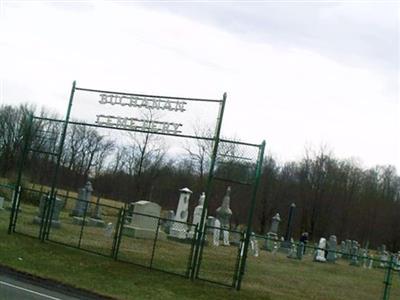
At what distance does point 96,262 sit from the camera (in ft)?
54.1

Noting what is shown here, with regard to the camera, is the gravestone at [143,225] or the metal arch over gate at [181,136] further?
the gravestone at [143,225]

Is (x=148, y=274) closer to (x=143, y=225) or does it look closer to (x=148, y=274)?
(x=148, y=274)

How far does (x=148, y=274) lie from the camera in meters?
15.6

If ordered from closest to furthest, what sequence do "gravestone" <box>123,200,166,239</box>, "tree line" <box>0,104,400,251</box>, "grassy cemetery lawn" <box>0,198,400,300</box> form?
"grassy cemetery lawn" <box>0,198,400,300</box> → "gravestone" <box>123,200,166,239</box> → "tree line" <box>0,104,400,251</box>

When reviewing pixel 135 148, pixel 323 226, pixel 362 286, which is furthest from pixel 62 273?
pixel 323 226

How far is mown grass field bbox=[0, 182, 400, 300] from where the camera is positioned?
1405cm

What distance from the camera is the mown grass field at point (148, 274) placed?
46.1 ft

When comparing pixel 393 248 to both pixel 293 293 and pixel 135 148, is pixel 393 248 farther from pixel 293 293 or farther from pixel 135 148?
pixel 293 293

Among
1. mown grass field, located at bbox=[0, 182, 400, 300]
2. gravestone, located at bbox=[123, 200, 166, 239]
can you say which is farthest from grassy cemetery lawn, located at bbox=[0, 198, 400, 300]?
gravestone, located at bbox=[123, 200, 166, 239]

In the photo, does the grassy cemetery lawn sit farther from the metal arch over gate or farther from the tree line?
the tree line

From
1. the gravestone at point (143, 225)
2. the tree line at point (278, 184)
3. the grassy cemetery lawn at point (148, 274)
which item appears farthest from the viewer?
the tree line at point (278, 184)

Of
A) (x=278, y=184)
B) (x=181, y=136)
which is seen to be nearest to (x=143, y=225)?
(x=181, y=136)

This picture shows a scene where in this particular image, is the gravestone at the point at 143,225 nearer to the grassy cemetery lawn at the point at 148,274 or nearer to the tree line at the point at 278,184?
the grassy cemetery lawn at the point at 148,274

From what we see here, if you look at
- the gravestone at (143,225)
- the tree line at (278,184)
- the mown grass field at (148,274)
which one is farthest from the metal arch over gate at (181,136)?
the tree line at (278,184)
